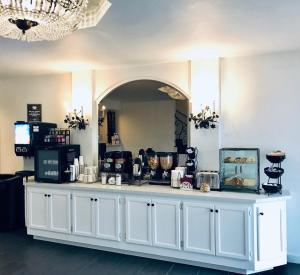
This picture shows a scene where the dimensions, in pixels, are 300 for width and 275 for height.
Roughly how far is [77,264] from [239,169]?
2144 millimetres

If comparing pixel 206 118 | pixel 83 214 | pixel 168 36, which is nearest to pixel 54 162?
pixel 83 214

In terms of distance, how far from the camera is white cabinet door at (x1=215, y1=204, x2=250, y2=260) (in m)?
3.12

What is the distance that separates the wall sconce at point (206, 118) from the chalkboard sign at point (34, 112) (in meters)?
2.59

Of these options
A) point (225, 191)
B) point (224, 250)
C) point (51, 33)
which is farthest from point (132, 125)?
point (51, 33)

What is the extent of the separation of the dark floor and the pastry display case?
94 centimetres

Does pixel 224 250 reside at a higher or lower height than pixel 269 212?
lower

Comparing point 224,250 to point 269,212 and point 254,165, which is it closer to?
point 269,212

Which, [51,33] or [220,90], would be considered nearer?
[51,33]

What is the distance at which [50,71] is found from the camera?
4.58 m

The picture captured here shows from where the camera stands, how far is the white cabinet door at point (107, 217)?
3713 millimetres

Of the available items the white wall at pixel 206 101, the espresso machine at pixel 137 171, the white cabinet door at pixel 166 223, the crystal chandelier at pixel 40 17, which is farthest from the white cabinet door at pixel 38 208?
the crystal chandelier at pixel 40 17

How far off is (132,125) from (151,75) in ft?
3.13

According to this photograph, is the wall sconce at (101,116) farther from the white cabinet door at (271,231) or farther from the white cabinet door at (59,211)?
the white cabinet door at (271,231)

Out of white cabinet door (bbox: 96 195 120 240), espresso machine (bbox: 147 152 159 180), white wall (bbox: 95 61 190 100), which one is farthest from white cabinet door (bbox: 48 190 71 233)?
white wall (bbox: 95 61 190 100)
